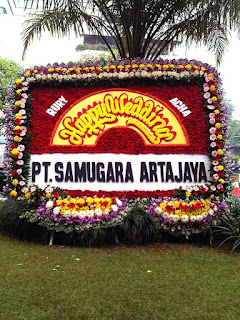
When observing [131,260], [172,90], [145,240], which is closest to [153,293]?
[131,260]

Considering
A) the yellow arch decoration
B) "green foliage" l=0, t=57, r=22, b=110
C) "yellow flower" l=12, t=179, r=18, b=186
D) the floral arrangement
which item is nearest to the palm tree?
the floral arrangement

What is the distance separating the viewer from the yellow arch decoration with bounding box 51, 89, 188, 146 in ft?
19.6

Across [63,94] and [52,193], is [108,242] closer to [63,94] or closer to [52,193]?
[52,193]

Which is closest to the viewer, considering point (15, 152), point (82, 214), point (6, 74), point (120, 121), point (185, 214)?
point (82, 214)

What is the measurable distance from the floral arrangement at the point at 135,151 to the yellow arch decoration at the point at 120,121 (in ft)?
1.28

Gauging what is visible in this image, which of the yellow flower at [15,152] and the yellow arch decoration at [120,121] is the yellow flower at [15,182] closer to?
the yellow flower at [15,152]

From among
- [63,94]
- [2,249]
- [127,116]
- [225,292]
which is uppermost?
[63,94]

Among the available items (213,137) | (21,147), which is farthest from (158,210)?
(21,147)

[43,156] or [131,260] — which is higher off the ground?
[43,156]

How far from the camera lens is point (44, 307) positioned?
316 cm

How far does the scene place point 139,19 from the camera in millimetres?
7344

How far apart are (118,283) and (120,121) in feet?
10.2

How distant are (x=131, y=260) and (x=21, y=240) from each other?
2.18m

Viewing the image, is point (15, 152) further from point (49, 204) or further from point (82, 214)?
point (82, 214)
